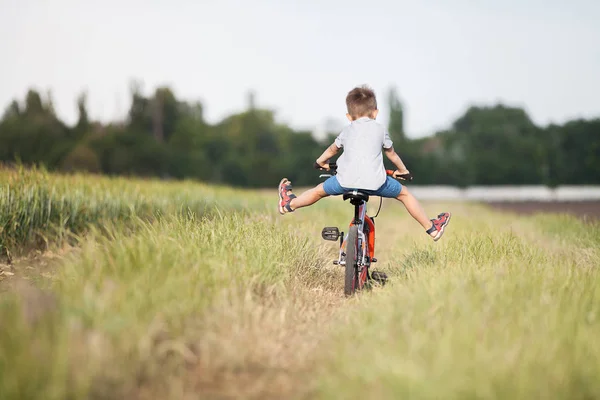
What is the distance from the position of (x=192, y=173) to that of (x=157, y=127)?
8.74 meters

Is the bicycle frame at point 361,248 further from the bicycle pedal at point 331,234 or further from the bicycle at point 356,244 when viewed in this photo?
the bicycle pedal at point 331,234

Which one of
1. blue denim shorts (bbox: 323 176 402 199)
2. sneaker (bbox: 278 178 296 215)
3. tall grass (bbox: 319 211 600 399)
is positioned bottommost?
tall grass (bbox: 319 211 600 399)

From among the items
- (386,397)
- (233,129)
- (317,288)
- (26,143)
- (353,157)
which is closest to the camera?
(386,397)

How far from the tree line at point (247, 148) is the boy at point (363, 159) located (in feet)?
86.9

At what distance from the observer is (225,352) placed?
2824mm

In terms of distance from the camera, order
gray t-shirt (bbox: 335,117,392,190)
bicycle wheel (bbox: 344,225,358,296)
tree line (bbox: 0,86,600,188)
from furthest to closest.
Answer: tree line (bbox: 0,86,600,188) < bicycle wheel (bbox: 344,225,358,296) < gray t-shirt (bbox: 335,117,392,190)

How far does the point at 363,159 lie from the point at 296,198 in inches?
32.0

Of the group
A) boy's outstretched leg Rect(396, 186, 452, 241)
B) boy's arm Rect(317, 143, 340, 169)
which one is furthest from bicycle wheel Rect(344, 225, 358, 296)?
boy's arm Rect(317, 143, 340, 169)

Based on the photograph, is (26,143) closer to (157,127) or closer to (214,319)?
(157,127)

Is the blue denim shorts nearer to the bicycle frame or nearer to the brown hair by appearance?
the bicycle frame

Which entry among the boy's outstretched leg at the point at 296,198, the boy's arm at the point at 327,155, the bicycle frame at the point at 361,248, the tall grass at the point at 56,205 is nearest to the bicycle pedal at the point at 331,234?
the bicycle frame at the point at 361,248

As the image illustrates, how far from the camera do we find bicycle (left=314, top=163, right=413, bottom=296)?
4457 mm

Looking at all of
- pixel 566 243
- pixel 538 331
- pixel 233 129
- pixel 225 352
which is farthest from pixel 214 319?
pixel 233 129

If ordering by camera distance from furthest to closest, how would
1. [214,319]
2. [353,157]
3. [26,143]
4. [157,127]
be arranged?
[157,127] < [26,143] < [353,157] < [214,319]
